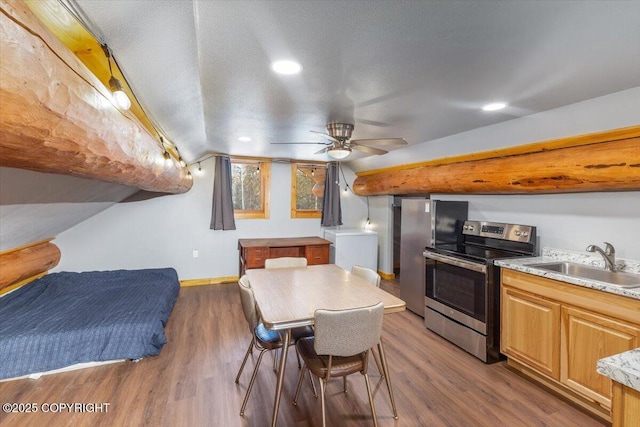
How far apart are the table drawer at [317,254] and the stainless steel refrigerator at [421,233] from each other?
131cm

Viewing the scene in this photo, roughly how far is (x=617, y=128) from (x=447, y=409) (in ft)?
7.51

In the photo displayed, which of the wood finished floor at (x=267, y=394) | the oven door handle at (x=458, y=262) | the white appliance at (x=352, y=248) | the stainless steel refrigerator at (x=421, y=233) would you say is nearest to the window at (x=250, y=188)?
the white appliance at (x=352, y=248)

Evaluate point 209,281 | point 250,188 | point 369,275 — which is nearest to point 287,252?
point 250,188

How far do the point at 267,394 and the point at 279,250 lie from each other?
256 cm

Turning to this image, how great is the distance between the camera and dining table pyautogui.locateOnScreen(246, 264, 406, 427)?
180cm

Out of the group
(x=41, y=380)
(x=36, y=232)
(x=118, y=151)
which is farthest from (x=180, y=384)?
(x=36, y=232)

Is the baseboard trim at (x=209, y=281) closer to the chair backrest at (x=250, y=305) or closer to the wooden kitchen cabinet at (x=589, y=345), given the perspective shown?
the chair backrest at (x=250, y=305)

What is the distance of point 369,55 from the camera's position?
1.53 meters

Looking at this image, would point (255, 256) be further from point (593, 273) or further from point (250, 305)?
point (593, 273)

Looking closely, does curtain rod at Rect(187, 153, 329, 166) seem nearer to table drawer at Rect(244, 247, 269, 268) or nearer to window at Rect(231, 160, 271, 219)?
window at Rect(231, 160, 271, 219)

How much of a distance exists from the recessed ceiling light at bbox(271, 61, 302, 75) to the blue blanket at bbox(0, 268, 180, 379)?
2521 mm

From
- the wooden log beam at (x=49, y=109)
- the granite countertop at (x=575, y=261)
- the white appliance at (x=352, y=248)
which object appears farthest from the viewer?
the white appliance at (x=352, y=248)

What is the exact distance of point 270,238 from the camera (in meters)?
5.31

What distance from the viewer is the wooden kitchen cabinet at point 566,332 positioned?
1931 mm
